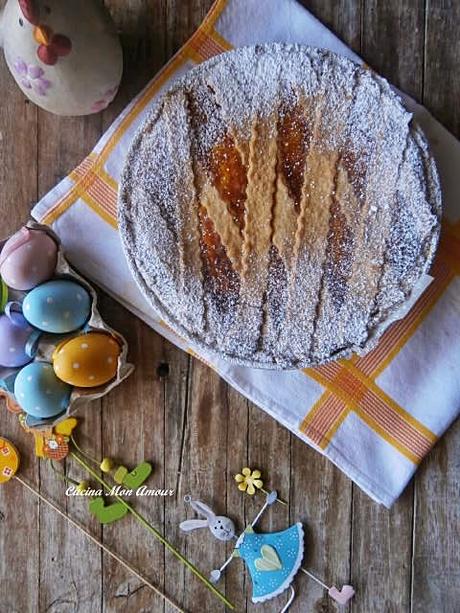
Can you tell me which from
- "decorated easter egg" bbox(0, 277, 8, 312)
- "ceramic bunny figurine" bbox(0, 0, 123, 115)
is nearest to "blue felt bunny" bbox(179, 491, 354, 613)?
"decorated easter egg" bbox(0, 277, 8, 312)

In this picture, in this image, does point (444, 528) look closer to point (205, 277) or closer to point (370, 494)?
point (370, 494)

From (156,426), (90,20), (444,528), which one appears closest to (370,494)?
(444,528)

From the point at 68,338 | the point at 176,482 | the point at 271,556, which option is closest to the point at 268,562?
the point at 271,556

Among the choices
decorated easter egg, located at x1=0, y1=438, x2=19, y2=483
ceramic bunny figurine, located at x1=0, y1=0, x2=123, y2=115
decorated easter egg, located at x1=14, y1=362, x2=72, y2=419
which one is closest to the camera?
ceramic bunny figurine, located at x1=0, y1=0, x2=123, y2=115

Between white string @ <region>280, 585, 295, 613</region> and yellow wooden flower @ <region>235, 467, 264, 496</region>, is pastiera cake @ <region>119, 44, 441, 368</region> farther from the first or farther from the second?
white string @ <region>280, 585, 295, 613</region>

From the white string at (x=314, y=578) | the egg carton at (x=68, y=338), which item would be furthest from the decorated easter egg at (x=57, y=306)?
the white string at (x=314, y=578)
